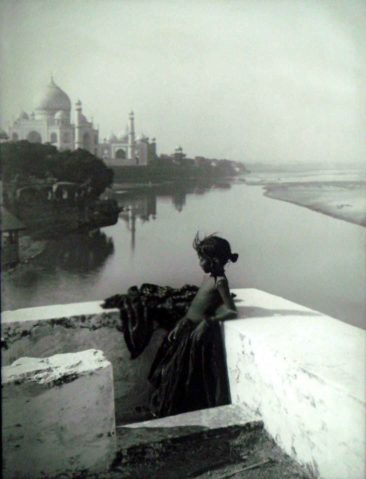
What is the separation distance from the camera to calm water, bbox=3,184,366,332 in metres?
3.56

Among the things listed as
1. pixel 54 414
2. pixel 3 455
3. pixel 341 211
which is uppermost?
pixel 341 211

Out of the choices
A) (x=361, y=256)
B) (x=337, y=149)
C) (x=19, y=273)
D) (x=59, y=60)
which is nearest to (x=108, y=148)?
(x=59, y=60)

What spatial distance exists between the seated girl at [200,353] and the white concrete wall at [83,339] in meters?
0.18

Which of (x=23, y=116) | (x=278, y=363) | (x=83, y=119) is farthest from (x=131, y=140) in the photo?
(x=278, y=363)

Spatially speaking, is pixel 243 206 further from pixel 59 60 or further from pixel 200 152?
pixel 59 60

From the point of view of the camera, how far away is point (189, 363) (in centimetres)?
319

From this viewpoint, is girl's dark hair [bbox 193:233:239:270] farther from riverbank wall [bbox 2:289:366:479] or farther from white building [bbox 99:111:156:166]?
white building [bbox 99:111:156:166]

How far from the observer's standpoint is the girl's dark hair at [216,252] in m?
A: 3.38

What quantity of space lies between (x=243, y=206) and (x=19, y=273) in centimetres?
176

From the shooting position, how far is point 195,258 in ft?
12.4

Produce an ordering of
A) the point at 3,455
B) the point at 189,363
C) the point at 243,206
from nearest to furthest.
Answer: the point at 3,455
the point at 189,363
the point at 243,206

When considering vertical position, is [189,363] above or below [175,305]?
below

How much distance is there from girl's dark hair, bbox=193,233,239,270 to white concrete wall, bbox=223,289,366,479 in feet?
1.15

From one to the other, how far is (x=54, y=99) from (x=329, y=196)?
2105mm
